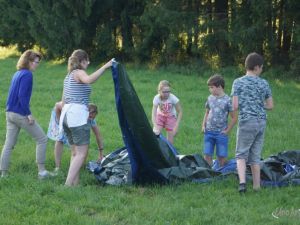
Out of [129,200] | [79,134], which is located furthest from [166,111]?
[129,200]

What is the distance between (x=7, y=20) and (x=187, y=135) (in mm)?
18737

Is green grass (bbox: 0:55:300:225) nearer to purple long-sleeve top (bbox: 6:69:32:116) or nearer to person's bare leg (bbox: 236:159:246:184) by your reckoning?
person's bare leg (bbox: 236:159:246:184)

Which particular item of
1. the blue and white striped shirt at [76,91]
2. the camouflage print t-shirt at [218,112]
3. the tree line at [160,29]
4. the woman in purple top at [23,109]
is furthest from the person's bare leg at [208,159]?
the tree line at [160,29]

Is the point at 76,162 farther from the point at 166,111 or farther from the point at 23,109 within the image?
the point at 166,111

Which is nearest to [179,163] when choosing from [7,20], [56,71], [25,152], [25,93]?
[25,93]

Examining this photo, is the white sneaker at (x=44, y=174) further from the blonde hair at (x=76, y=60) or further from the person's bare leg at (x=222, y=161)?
the person's bare leg at (x=222, y=161)

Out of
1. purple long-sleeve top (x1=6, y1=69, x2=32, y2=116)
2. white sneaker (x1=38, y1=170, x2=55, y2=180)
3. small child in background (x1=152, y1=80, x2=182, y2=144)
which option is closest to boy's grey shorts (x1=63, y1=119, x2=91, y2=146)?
purple long-sleeve top (x1=6, y1=69, x2=32, y2=116)

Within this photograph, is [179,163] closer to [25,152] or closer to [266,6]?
[25,152]

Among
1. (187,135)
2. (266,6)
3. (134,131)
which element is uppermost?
(266,6)

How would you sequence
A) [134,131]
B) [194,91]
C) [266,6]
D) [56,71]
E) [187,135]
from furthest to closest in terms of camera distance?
[56,71] < [266,6] < [194,91] < [187,135] < [134,131]

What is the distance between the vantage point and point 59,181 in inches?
278

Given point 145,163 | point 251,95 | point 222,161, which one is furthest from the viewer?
point 222,161

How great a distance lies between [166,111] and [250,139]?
2131mm

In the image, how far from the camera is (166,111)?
27.2 feet
